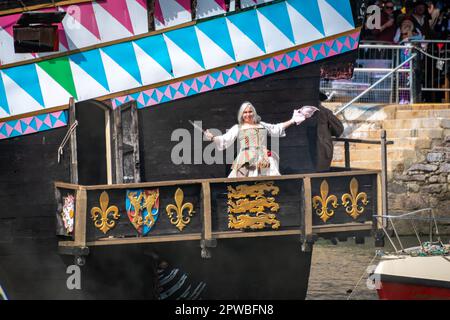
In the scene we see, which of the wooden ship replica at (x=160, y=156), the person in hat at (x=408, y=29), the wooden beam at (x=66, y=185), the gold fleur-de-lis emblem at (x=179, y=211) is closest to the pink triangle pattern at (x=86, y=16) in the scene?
the wooden ship replica at (x=160, y=156)

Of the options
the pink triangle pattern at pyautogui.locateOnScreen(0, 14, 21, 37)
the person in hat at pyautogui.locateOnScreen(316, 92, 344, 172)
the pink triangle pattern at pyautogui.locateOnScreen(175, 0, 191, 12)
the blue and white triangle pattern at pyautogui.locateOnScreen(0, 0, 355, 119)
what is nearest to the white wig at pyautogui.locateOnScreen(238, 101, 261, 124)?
the blue and white triangle pattern at pyautogui.locateOnScreen(0, 0, 355, 119)

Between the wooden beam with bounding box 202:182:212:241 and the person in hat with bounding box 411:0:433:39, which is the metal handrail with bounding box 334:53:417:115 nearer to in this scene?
the person in hat with bounding box 411:0:433:39

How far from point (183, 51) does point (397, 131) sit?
6.88m

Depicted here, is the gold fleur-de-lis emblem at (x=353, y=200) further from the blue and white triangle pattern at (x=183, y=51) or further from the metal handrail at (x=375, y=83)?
the metal handrail at (x=375, y=83)

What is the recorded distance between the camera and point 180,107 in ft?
45.0

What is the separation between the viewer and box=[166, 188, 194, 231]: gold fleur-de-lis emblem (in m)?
12.8

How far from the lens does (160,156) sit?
13.8 metres

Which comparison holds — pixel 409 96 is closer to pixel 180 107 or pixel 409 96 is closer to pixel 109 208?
pixel 180 107

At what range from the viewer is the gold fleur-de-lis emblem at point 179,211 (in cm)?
1276

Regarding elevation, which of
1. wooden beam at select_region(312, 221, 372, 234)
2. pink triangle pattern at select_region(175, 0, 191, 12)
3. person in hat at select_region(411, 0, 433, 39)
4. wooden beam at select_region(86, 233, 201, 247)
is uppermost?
person in hat at select_region(411, 0, 433, 39)

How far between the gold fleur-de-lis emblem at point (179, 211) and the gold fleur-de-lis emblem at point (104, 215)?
523mm

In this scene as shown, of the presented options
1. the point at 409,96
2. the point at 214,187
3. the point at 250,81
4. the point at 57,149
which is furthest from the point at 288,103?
the point at 409,96

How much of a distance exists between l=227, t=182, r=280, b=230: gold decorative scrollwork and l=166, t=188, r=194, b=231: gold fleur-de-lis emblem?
0.41 meters

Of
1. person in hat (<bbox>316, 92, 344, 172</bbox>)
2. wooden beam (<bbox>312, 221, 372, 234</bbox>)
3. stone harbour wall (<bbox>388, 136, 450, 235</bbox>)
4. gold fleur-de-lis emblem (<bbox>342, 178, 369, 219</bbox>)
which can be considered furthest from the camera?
stone harbour wall (<bbox>388, 136, 450, 235</bbox>)
